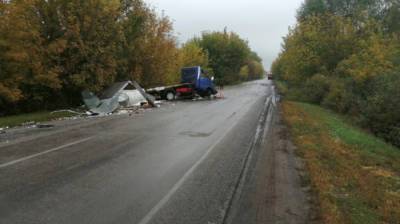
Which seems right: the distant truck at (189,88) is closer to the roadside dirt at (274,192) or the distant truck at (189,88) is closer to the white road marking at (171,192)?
the white road marking at (171,192)

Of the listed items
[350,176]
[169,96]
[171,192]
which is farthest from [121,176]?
[169,96]

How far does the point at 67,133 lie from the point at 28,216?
29.1 ft

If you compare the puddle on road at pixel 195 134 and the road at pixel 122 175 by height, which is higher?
the road at pixel 122 175

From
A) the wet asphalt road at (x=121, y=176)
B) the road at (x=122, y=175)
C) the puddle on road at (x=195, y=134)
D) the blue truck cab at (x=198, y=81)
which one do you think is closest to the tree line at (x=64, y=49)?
the blue truck cab at (x=198, y=81)

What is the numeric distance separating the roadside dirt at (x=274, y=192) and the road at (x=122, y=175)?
26 centimetres

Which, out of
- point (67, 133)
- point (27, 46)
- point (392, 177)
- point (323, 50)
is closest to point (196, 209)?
point (392, 177)

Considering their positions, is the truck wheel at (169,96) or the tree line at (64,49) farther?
the truck wheel at (169,96)

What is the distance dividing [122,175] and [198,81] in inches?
1187

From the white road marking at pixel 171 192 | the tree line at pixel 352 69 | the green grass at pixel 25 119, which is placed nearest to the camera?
the white road marking at pixel 171 192

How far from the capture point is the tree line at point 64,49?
20375 mm

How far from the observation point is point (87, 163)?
9.40m

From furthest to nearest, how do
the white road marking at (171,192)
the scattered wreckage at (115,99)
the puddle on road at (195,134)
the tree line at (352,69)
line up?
1. the scattered wreckage at (115,99)
2. the tree line at (352,69)
3. the puddle on road at (195,134)
4. the white road marking at (171,192)

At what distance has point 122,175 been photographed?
27.4ft

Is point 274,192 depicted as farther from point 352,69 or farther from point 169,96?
point 169,96
